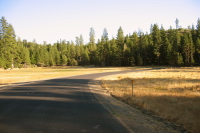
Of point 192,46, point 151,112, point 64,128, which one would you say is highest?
point 192,46

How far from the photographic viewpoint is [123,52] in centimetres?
8988

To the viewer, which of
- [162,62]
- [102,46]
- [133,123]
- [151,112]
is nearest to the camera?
[133,123]

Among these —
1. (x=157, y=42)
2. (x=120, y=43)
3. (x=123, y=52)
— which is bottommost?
(x=123, y=52)

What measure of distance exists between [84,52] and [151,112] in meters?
99.2

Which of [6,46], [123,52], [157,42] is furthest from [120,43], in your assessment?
[6,46]

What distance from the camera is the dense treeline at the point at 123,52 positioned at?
7092 cm

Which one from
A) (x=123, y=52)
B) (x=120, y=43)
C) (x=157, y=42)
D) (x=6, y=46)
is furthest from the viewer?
(x=120, y=43)

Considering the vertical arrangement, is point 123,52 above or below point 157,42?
below

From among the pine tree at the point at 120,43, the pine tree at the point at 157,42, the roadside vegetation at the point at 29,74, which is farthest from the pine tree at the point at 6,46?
the pine tree at the point at 157,42

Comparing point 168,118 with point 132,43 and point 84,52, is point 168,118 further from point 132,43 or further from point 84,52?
point 84,52

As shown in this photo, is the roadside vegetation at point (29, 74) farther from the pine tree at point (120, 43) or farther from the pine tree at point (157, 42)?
the pine tree at point (120, 43)

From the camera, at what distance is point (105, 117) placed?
6465 mm

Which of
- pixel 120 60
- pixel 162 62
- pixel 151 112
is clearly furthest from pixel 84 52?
pixel 151 112

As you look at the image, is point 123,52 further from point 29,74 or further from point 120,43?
point 29,74
